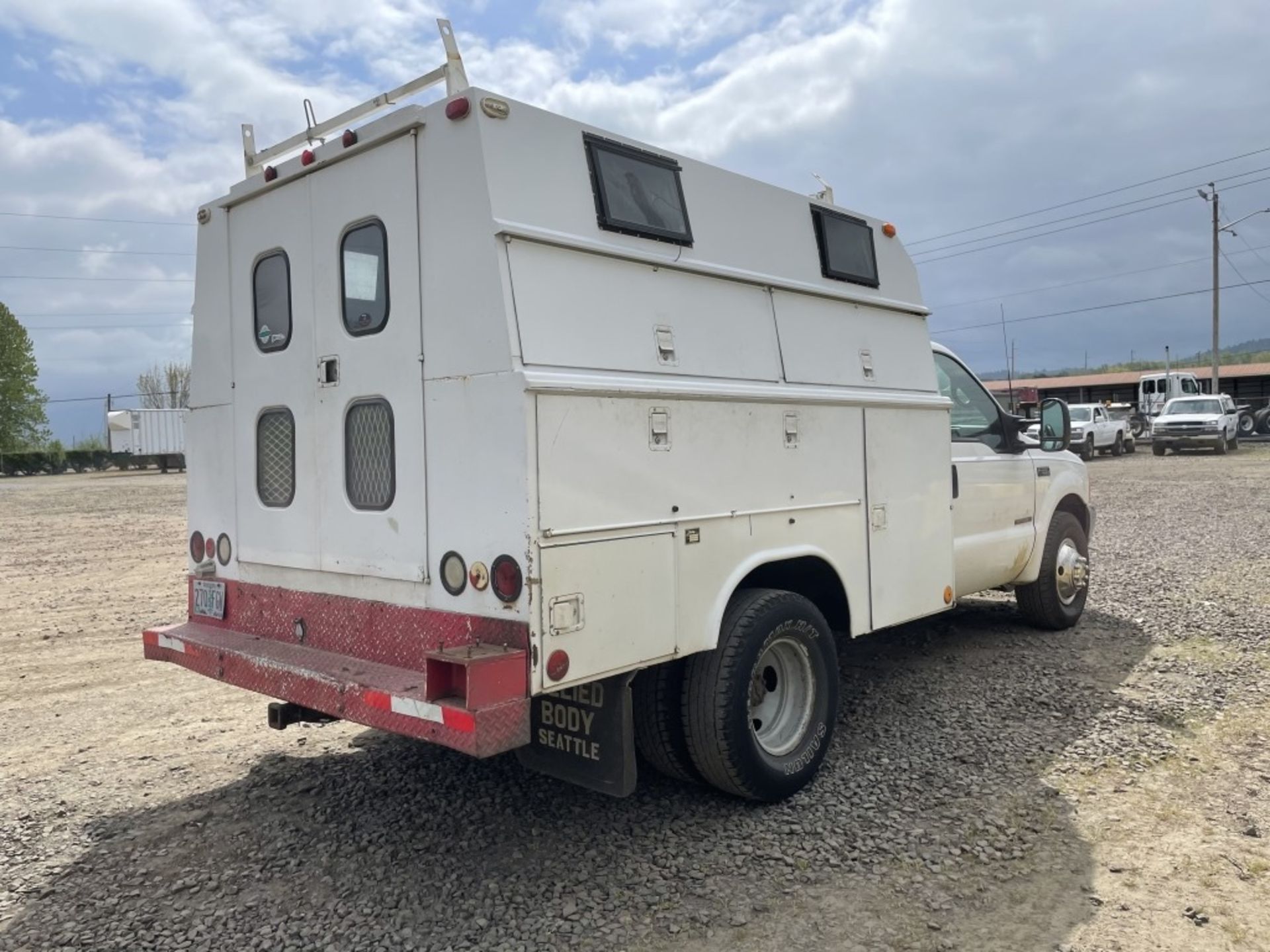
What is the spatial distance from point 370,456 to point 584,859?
1834 mm

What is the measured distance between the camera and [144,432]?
4572 cm

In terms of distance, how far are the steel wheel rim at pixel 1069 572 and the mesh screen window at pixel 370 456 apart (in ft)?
16.7

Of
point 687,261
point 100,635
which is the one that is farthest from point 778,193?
point 100,635

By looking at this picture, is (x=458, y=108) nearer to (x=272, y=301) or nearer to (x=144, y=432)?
(x=272, y=301)

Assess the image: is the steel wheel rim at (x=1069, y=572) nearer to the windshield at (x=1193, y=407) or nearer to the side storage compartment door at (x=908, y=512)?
the side storage compartment door at (x=908, y=512)

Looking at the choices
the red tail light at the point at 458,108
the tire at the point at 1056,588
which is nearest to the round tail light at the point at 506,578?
the red tail light at the point at 458,108

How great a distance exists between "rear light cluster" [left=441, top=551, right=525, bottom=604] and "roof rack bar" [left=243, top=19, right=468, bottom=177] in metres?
1.73

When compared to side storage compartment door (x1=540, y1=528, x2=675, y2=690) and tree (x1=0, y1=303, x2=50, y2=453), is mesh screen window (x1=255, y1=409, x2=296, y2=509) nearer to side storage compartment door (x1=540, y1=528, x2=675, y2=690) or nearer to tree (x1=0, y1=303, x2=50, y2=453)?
side storage compartment door (x1=540, y1=528, x2=675, y2=690)

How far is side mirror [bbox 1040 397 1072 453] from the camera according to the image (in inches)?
264

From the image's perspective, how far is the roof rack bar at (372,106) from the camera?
11.7 feet

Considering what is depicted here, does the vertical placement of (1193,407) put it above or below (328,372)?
above

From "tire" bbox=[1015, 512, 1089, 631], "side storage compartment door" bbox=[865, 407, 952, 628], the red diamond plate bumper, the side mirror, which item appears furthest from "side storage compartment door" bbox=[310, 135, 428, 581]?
"tire" bbox=[1015, 512, 1089, 631]

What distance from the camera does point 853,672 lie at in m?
6.14

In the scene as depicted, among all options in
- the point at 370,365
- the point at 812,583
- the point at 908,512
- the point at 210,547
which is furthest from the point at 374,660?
the point at 908,512
